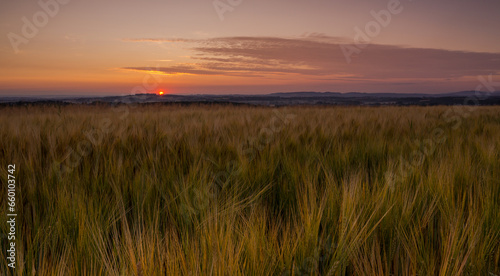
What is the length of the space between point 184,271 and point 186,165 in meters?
1.41

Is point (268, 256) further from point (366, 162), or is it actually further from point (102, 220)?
point (366, 162)

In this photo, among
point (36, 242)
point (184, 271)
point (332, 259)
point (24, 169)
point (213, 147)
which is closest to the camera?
point (184, 271)

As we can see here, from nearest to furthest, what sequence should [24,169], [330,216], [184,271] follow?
[184,271] < [330,216] < [24,169]

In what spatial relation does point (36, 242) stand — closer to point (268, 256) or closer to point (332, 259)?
point (268, 256)

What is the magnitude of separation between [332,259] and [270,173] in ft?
3.45

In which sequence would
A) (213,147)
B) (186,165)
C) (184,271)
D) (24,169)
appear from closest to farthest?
(184,271) → (24,169) → (186,165) → (213,147)

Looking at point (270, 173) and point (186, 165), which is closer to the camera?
point (270, 173)

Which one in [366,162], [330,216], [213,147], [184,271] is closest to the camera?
[184,271]

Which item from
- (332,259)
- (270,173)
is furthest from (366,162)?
(332,259)

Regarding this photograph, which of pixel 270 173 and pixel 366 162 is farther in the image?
pixel 366 162

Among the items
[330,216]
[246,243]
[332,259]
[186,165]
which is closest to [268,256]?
[246,243]

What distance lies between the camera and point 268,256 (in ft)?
3.11

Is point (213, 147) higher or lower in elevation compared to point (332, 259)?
higher

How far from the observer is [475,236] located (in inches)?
42.6
